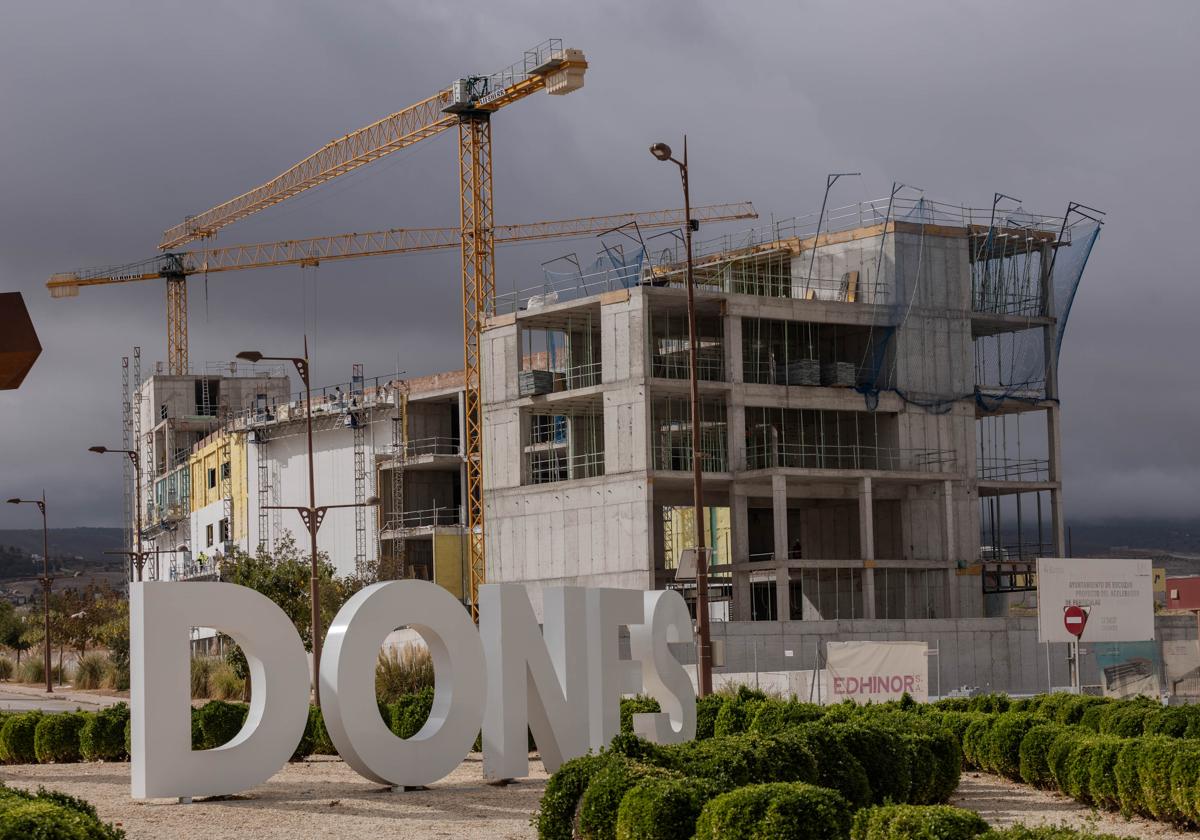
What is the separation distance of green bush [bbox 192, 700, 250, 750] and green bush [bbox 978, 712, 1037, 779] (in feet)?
40.0

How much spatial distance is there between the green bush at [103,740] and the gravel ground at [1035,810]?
1416 cm

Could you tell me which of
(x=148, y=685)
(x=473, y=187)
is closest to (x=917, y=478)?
(x=473, y=187)

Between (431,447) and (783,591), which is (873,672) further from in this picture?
(431,447)

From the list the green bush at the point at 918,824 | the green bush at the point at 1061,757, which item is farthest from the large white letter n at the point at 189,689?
the green bush at the point at 1061,757

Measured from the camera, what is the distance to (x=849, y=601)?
68.5m

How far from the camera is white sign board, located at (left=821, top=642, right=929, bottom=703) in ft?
120

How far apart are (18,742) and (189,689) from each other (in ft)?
30.8

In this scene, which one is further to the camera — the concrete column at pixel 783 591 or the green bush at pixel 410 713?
the concrete column at pixel 783 591

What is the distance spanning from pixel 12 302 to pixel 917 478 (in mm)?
55162

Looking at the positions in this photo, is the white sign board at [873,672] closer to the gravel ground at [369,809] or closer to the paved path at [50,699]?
the gravel ground at [369,809]

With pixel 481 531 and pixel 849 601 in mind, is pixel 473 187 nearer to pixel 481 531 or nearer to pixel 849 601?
pixel 481 531

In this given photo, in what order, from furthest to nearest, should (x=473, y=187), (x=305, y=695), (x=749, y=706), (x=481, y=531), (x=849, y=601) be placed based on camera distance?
(x=473, y=187) → (x=481, y=531) → (x=849, y=601) → (x=749, y=706) → (x=305, y=695)

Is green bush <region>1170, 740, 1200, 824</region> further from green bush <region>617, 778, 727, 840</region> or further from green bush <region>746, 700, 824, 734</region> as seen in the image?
green bush <region>746, 700, 824, 734</region>

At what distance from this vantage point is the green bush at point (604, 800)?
16.1m
